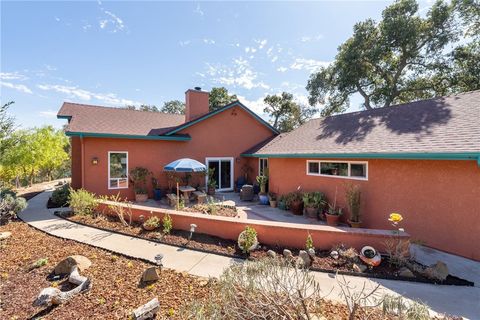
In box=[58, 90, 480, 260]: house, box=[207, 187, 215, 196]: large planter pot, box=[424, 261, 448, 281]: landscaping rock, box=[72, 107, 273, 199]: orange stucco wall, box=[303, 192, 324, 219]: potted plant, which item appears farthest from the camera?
box=[207, 187, 215, 196]: large planter pot

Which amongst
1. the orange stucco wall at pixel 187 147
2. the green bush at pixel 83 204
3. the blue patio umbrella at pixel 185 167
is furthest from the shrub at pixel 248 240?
the orange stucco wall at pixel 187 147

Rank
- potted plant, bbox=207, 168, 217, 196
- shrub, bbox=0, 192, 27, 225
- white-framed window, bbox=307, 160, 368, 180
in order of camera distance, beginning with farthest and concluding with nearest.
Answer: potted plant, bbox=207, 168, 217, 196, white-framed window, bbox=307, 160, 368, 180, shrub, bbox=0, 192, 27, 225

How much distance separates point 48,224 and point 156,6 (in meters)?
10.8

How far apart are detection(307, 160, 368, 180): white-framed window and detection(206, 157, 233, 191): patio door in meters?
6.70

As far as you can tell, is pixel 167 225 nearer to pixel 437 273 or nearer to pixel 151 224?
pixel 151 224

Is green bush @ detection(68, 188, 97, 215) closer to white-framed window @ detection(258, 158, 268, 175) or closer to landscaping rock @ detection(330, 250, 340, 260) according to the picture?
landscaping rock @ detection(330, 250, 340, 260)

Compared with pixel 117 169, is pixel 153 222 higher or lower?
lower

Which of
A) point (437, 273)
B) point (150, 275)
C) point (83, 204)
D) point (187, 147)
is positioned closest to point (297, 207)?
point (437, 273)

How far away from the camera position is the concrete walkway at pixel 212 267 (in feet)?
12.2

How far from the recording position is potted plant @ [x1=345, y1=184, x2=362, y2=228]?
7.91 metres

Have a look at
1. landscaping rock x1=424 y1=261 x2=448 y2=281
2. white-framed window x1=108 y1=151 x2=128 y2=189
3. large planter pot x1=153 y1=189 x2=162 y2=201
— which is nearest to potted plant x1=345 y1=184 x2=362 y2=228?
landscaping rock x1=424 y1=261 x2=448 y2=281

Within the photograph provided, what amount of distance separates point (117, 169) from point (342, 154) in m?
11.1

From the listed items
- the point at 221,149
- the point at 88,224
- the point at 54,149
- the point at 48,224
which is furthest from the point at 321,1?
the point at 54,149

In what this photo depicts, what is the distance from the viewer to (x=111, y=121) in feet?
43.0
